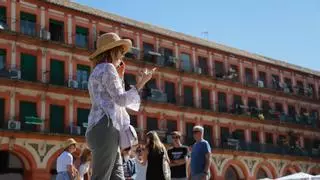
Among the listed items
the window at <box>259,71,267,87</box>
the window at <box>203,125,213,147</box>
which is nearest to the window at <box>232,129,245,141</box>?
the window at <box>203,125,213,147</box>

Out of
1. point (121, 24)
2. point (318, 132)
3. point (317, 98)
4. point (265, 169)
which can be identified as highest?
point (121, 24)

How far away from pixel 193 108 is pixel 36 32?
15395 millimetres

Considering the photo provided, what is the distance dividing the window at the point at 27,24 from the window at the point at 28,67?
1.80 meters

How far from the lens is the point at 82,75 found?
3825 centimetres

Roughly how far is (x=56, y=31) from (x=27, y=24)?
2487 millimetres

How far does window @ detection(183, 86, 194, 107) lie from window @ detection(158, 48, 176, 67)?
2.42 m

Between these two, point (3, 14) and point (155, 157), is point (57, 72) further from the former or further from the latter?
point (155, 157)

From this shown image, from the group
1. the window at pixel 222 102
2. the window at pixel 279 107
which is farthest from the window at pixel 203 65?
the window at pixel 279 107

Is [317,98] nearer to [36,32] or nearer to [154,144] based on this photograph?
[36,32]

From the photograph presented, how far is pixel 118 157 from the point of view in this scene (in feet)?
15.5

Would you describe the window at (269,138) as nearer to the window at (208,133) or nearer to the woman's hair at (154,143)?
the window at (208,133)

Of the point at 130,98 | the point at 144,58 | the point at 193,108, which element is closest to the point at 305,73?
the point at 193,108

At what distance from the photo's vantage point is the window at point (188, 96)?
149 ft

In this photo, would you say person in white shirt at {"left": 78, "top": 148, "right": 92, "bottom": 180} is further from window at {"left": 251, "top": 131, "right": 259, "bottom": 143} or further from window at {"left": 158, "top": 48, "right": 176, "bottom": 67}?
window at {"left": 251, "top": 131, "right": 259, "bottom": 143}
